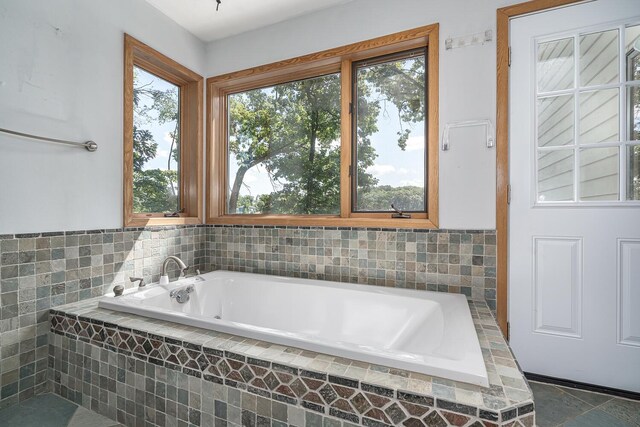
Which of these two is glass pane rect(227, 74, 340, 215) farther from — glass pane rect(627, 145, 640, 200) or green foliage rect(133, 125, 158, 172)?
glass pane rect(627, 145, 640, 200)

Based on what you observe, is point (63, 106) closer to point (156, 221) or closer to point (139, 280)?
point (156, 221)

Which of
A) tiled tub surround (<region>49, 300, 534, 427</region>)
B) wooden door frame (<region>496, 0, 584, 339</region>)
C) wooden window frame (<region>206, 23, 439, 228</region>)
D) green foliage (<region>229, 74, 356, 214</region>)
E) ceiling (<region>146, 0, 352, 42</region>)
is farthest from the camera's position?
green foliage (<region>229, 74, 356, 214</region>)

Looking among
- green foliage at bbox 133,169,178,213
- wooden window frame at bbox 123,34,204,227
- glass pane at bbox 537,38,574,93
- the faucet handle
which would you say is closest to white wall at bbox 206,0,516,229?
glass pane at bbox 537,38,574,93

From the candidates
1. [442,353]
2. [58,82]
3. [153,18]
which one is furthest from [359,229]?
[153,18]

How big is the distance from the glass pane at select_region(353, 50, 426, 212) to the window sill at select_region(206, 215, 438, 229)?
0.14m

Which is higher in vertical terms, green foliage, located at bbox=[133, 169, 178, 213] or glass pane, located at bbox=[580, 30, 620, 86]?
glass pane, located at bbox=[580, 30, 620, 86]

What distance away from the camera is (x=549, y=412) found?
1.37 m

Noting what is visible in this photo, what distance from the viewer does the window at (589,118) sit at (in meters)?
1.50

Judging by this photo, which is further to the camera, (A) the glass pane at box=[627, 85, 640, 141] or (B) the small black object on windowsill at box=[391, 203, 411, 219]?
(B) the small black object on windowsill at box=[391, 203, 411, 219]

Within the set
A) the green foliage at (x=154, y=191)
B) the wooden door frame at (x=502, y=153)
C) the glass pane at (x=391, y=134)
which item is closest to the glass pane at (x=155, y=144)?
the green foliage at (x=154, y=191)

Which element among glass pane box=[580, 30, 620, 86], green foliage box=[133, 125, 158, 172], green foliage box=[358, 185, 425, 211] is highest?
glass pane box=[580, 30, 620, 86]

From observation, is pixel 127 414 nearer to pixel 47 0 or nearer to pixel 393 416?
pixel 393 416

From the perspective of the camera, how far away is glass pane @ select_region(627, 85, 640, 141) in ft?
4.88

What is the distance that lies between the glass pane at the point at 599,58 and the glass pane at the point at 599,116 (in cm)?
7
